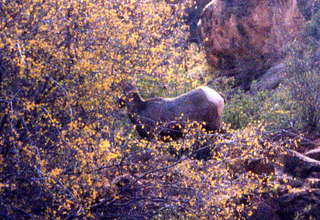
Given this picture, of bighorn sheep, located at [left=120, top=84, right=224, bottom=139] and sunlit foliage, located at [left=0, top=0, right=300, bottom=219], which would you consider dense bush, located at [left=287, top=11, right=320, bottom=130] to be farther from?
sunlit foliage, located at [left=0, top=0, right=300, bottom=219]

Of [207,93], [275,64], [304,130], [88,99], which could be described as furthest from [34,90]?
[275,64]

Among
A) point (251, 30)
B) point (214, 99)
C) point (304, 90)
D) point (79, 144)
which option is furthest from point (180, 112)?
point (251, 30)

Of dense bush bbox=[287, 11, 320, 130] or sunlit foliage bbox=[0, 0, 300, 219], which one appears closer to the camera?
sunlit foliage bbox=[0, 0, 300, 219]

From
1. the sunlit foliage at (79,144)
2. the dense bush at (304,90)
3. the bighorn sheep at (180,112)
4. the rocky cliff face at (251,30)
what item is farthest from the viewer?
the rocky cliff face at (251,30)

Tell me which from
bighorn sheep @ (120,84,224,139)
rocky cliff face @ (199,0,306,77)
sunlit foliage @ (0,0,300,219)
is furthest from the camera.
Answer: rocky cliff face @ (199,0,306,77)

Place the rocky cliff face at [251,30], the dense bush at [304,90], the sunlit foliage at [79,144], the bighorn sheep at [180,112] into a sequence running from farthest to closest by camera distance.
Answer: the rocky cliff face at [251,30] → the dense bush at [304,90] → the bighorn sheep at [180,112] → the sunlit foliage at [79,144]

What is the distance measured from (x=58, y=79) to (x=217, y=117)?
2948 millimetres

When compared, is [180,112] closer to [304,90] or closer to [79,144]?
[304,90]

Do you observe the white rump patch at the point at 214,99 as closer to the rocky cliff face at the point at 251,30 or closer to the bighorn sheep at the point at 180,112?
the bighorn sheep at the point at 180,112

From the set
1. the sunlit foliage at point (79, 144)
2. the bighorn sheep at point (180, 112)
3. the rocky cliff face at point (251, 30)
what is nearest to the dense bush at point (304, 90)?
the bighorn sheep at point (180, 112)

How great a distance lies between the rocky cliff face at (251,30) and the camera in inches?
546

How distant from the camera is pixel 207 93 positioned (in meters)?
7.92

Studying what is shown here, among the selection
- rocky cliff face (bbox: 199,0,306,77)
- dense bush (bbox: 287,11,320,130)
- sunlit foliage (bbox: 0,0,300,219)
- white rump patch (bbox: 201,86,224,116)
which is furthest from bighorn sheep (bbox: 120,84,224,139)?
rocky cliff face (bbox: 199,0,306,77)

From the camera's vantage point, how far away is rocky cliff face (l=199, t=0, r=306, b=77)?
13859 mm
